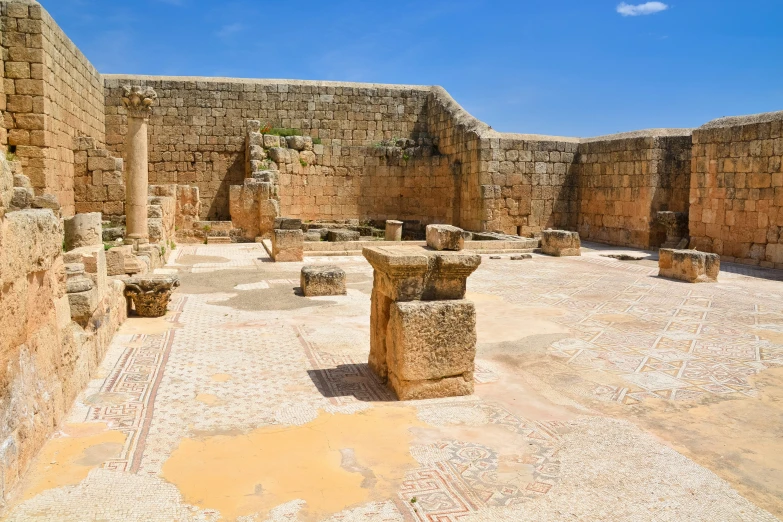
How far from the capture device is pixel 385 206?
20516mm

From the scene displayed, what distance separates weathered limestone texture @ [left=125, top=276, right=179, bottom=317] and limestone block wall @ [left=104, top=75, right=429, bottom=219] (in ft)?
38.5

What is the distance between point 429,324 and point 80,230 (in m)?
5.58

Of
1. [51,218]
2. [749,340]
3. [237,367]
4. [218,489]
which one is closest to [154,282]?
[237,367]

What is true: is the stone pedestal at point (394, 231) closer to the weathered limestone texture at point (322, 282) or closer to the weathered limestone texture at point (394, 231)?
the weathered limestone texture at point (394, 231)

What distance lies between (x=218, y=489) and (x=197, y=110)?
57.6 feet

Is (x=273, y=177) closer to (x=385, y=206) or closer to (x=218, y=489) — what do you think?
(x=385, y=206)

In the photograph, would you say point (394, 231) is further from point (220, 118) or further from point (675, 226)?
point (675, 226)

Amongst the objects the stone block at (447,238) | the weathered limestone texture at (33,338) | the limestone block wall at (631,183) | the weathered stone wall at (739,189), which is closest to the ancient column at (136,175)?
the stone block at (447,238)

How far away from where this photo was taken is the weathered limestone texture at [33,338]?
11.1 ft

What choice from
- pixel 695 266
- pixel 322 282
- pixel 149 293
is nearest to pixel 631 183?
pixel 695 266

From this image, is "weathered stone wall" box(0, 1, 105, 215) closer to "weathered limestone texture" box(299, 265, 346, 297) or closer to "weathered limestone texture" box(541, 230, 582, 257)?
"weathered limestone texture" box(299, 265, 346, 297)

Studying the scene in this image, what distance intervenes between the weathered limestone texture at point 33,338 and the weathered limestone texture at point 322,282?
4.11 metres

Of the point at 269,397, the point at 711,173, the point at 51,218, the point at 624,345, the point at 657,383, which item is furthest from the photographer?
the point at 711,173

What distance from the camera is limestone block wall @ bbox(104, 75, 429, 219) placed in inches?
740
